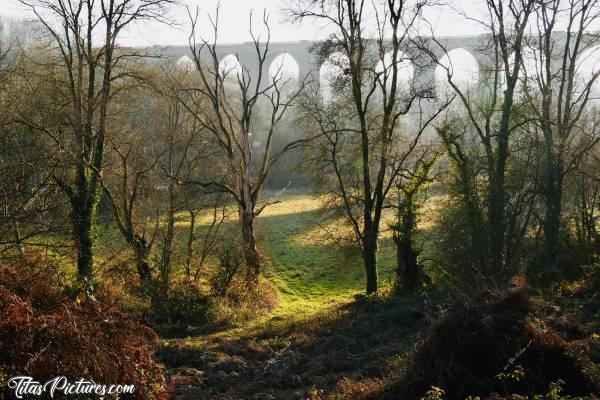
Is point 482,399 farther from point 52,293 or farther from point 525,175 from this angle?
point 525,175

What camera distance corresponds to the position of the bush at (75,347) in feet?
21.6

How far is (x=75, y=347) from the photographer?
6809mm

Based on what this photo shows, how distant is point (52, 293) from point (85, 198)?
8136mm

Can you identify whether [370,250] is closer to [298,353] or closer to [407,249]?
[407,249]

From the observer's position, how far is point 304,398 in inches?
316

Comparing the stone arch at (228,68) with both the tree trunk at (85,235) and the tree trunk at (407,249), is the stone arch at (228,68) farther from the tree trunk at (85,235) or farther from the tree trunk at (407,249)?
the tree trunk at (407,249)

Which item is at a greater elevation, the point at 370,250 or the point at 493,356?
the point at 493,356

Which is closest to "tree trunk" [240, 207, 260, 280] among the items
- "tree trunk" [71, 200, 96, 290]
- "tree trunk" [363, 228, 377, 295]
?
"tree trunk" [363, 228, 377, 295]

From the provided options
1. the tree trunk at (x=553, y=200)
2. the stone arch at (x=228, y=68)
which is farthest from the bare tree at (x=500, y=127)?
the stone arch at (x=228, y=68)

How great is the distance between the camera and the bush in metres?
6.57

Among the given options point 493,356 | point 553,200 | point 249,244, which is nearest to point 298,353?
point 493,356

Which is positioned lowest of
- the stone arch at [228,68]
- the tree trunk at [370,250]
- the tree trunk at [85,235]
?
the tree trunk at [370,250]

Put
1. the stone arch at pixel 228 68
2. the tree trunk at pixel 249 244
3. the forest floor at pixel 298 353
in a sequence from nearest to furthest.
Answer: the forest floor at pixel 298 353 → the tree trunk at pixel 249 244 → the stone arch at pixel 228 68

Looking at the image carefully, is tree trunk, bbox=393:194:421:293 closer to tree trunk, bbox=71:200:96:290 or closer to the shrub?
tree trunk, bbox=71:200:96:290
